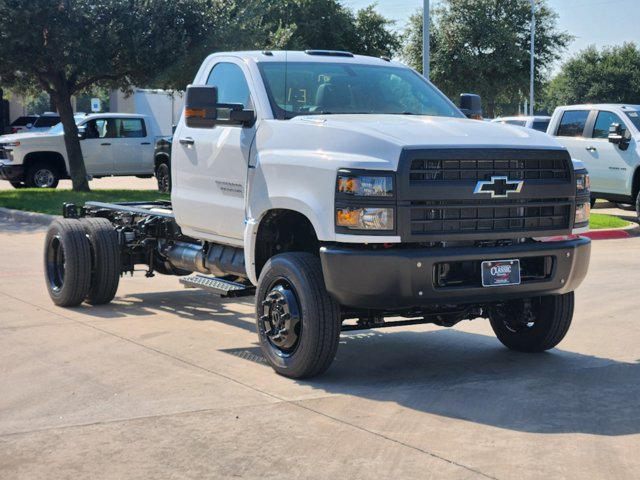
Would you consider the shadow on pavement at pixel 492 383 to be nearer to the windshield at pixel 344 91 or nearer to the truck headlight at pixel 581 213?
the truck headlight at pixel 581 213

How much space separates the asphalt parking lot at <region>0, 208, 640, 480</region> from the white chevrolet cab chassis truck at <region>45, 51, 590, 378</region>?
1.46 ft

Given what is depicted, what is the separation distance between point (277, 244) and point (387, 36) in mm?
40358

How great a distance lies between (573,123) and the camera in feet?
64.6

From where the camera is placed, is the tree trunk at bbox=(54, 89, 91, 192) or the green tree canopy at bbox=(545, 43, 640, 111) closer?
the tree trunk at bbox=(54, 89, 91, 192)

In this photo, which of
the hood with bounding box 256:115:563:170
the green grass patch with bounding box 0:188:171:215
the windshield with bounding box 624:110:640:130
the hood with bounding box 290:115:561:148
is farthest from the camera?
the green grass patch with bounding box 0:188:171:215

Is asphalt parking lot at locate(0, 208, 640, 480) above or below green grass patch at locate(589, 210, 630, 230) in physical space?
above

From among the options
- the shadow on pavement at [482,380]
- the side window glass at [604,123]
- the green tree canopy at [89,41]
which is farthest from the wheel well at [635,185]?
the shadow on pavement at [482,380]

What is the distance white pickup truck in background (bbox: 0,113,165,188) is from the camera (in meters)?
26.0

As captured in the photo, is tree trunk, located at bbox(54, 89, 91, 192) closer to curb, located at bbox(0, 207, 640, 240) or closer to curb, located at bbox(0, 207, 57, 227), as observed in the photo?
curb, located at bbox(0, 207, 640, 240)

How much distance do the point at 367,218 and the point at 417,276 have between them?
0.46 metres

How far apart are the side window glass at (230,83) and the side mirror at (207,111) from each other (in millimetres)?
236

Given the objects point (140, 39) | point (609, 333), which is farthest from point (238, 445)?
point (140, 39)

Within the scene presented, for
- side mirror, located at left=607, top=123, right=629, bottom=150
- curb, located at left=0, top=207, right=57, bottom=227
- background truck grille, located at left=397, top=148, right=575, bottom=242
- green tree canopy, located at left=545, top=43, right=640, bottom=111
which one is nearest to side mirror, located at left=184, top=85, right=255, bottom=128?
background truck grille, located at left=397, top=148, right=575, bottom=242

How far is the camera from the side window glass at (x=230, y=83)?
796 cm
